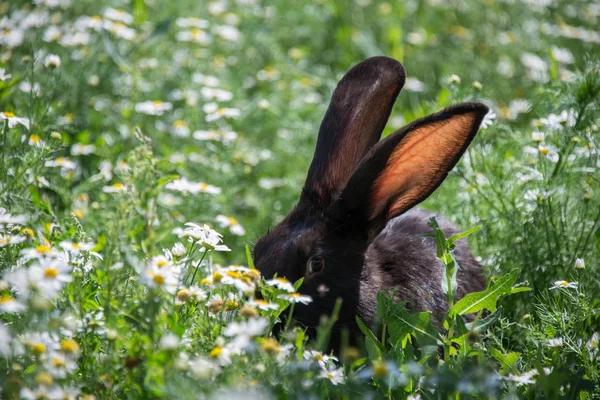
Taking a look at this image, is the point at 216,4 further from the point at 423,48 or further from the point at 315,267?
the point at 315,267

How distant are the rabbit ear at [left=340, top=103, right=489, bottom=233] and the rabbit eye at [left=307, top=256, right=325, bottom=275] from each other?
0.87 ft

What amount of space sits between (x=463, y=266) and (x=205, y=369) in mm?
2145

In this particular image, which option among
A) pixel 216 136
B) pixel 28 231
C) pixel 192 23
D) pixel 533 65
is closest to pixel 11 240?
pixel 28 231

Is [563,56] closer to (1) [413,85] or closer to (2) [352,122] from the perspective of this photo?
(1) [413,85]

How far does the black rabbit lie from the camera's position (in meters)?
3.45

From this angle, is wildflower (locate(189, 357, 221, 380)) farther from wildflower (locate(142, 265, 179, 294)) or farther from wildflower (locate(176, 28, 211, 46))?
wildflower (locate(176, 28, 211, 46))

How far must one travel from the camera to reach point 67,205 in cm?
425

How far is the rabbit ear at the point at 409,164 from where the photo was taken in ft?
11.0

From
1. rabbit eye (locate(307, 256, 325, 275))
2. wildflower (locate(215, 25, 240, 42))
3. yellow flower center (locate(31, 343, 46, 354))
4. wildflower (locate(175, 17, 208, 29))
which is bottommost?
wildflower (locate(215, 25, 240, 42))

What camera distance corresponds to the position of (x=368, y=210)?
3.67 meters

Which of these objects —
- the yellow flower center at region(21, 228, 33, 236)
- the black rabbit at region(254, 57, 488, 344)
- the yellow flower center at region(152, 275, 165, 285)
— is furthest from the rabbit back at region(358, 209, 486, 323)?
the yellow flower center at region(21, 228, 33, 236)

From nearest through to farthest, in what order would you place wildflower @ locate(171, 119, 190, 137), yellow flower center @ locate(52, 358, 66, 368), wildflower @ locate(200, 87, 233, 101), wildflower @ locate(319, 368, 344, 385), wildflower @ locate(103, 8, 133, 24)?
1. yellow flower center @ locate(52, 358, 66, 368)
2. wildflower @ locate(319, 368, 344, 385)
3. wildflower @ locate(171, 119, 190, 137)
4. wildflower @ locate(200, 87, 233, 101)
5. wildflower @ locate(103, 8, 133, 24)

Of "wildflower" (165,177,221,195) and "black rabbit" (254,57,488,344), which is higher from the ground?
"black rabbit" (254,57,488,344)

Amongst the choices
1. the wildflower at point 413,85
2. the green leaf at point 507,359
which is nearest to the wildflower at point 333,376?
the green leaf at point 507,359
